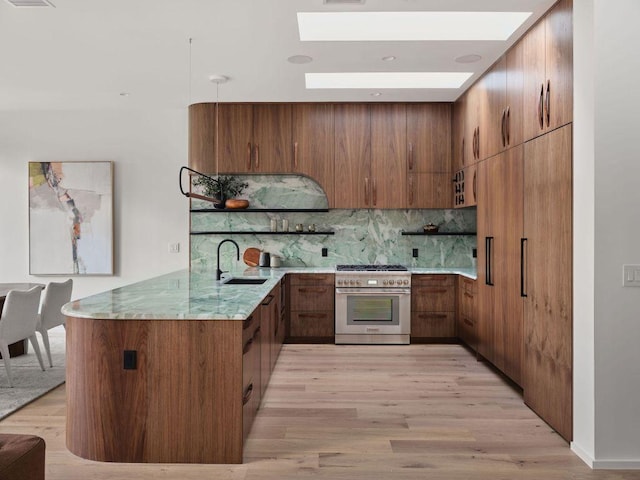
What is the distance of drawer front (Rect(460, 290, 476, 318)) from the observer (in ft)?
15.9

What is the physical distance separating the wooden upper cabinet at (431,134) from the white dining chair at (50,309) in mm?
3826

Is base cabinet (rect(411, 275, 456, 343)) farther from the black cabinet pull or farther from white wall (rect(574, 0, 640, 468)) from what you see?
white wall (rect(574, 0, 640, 468))

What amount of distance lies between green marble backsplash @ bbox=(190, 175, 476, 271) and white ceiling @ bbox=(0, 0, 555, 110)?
1136 millimetres

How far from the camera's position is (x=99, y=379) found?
2.54 metres

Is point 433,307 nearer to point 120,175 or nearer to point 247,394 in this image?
point 247,394

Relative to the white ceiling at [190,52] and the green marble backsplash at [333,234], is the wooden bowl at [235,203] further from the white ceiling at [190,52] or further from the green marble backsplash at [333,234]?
the white ceiling at [190,52]

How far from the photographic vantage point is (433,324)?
5430mm

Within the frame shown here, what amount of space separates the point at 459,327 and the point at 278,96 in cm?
317

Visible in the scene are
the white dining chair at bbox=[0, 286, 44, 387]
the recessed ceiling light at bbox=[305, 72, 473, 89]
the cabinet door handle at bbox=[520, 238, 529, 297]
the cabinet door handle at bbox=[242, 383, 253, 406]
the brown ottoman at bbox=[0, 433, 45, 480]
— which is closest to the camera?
the brown ottoman at bbox=[0, 433, 45, 480]

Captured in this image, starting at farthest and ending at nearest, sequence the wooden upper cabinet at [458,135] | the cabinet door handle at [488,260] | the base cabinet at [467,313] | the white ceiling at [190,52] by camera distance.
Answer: the wooden upper cabinet at [458,135] → the base cabinet at [467,313] → the cabinet door handle at [488,260] → the white ceiling at [190,52]

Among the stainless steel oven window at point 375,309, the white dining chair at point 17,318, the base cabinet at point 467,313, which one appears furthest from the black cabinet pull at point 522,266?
the white dining chair at point 17,318

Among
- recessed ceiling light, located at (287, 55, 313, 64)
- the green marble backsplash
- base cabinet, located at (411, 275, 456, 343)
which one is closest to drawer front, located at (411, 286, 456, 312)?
base cabinet, located at (411, 275, 456, 343)

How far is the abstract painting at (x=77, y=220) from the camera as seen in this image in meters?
5.88

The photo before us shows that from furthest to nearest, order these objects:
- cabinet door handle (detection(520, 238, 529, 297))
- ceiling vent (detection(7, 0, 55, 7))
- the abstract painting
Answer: the abstract painting → cabinet door handle (detection(520, 238, 529, 297)) → ceiling vent (detection(7, 0, 55, 7))
